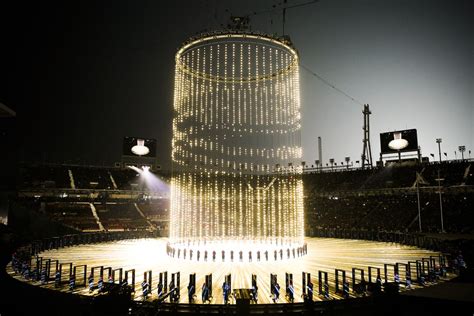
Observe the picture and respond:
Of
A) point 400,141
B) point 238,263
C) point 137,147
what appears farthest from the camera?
point 137,147

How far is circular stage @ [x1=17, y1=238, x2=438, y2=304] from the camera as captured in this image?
1030cm

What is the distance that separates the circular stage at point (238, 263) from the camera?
1030 cm

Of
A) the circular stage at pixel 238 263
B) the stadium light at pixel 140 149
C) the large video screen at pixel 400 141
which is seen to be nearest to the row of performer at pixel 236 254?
the circular stage at pixel 238 263

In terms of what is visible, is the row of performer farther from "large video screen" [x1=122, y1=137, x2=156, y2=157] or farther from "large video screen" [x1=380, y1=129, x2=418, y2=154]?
"large video screen" [x1=380, y1=129, x2=418, y2=154]

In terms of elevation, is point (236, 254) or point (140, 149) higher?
point (140, 149)

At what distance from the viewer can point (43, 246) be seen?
57.3ft

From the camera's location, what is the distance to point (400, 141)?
33.7m

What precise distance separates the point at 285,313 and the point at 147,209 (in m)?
30.6

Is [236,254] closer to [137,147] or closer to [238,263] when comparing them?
[238,263]

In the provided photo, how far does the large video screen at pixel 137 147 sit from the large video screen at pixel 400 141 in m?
25.7

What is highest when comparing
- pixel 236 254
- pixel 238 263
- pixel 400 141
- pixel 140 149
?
pixel 400 141

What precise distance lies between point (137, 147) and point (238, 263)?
2518 cm

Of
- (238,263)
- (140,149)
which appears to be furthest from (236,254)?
(140,149)

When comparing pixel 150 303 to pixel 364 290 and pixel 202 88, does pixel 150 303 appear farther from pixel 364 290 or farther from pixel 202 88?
pixel 202 88
